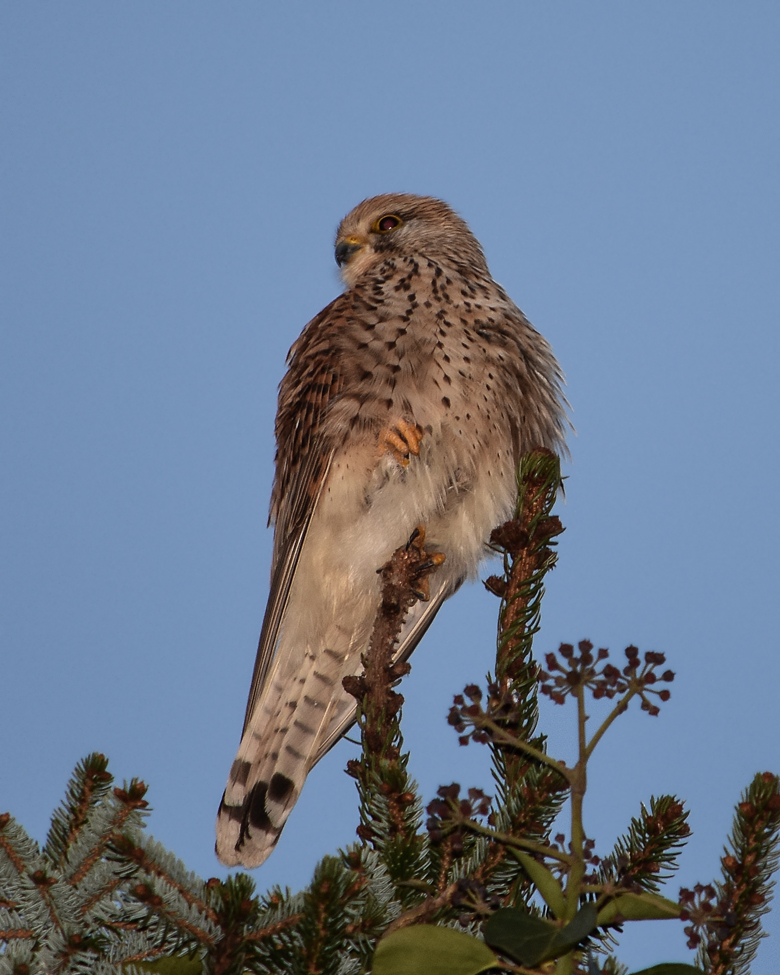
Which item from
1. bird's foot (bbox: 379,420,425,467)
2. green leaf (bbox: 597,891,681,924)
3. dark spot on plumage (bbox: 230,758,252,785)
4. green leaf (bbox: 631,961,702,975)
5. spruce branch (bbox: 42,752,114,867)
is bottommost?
green leaf (bbox: 631,961,702,975)

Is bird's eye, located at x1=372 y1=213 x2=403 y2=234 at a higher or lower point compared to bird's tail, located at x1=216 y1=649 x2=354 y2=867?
higher

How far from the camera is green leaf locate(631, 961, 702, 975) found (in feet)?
3.70

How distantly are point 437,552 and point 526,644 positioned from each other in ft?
4.65

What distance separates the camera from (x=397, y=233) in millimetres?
4656

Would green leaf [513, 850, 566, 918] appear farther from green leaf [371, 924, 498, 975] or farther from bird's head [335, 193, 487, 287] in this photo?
bird's head [335, 193, 487, 287]

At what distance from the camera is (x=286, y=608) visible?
3.63 m

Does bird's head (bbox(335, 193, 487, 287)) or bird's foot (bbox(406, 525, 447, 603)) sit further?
bird's head (bbox(335, 193, 487, 287))

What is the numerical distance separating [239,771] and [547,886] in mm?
2209

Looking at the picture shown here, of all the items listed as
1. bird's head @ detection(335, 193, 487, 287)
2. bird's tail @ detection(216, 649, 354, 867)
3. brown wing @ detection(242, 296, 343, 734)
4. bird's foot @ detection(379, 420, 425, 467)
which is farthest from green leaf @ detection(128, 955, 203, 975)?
bird's head @ detection(335, 193, 487, 287)

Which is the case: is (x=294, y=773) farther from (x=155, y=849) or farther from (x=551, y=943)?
(x=551, y=943)

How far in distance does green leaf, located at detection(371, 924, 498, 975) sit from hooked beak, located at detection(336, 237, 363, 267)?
389 cm

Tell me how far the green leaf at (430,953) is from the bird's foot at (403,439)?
2204mm

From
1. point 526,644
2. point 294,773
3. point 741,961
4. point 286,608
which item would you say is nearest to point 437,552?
point 286,608

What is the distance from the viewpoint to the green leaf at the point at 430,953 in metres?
1.17
